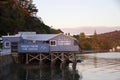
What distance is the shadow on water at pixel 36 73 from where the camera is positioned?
4459 centimetres

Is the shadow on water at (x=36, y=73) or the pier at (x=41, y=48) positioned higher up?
the pier at (x=41, y=48)

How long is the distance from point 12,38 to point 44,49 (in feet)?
19.3

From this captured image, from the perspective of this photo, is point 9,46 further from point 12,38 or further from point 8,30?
point 8,30

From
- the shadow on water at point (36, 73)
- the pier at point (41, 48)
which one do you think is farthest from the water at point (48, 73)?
the pier at point (41, 48)

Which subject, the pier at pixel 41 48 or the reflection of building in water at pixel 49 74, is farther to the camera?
the pier at pixel 41 48

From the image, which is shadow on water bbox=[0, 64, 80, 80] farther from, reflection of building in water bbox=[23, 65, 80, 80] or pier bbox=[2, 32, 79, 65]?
pier bbox=[2, 32, 79, 65]

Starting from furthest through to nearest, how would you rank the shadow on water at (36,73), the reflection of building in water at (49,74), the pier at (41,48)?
1. the pier at (41,48)
2. the reflection of building in water at (49,74)
3. the shadow on water at (36,73)

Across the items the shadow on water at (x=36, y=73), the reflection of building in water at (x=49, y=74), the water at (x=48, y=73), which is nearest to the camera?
the water at (x=48, y=73)

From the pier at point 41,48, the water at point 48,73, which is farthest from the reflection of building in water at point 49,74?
the pier at point 41,48

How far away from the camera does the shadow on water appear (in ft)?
146

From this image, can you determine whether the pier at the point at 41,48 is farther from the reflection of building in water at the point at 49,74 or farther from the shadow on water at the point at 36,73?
the reflection of building in water at the point at 49,74

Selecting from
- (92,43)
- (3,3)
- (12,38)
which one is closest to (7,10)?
(3,3)

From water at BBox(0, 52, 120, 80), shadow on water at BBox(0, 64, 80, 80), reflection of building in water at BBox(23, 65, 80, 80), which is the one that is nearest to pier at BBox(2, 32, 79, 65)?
shadow on water at BBox(0, 64, 80, 80)

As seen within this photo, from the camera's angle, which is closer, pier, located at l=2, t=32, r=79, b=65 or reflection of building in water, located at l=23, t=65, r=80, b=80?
reflection of building in water, located at l=23, t=65, r=80, b=80
